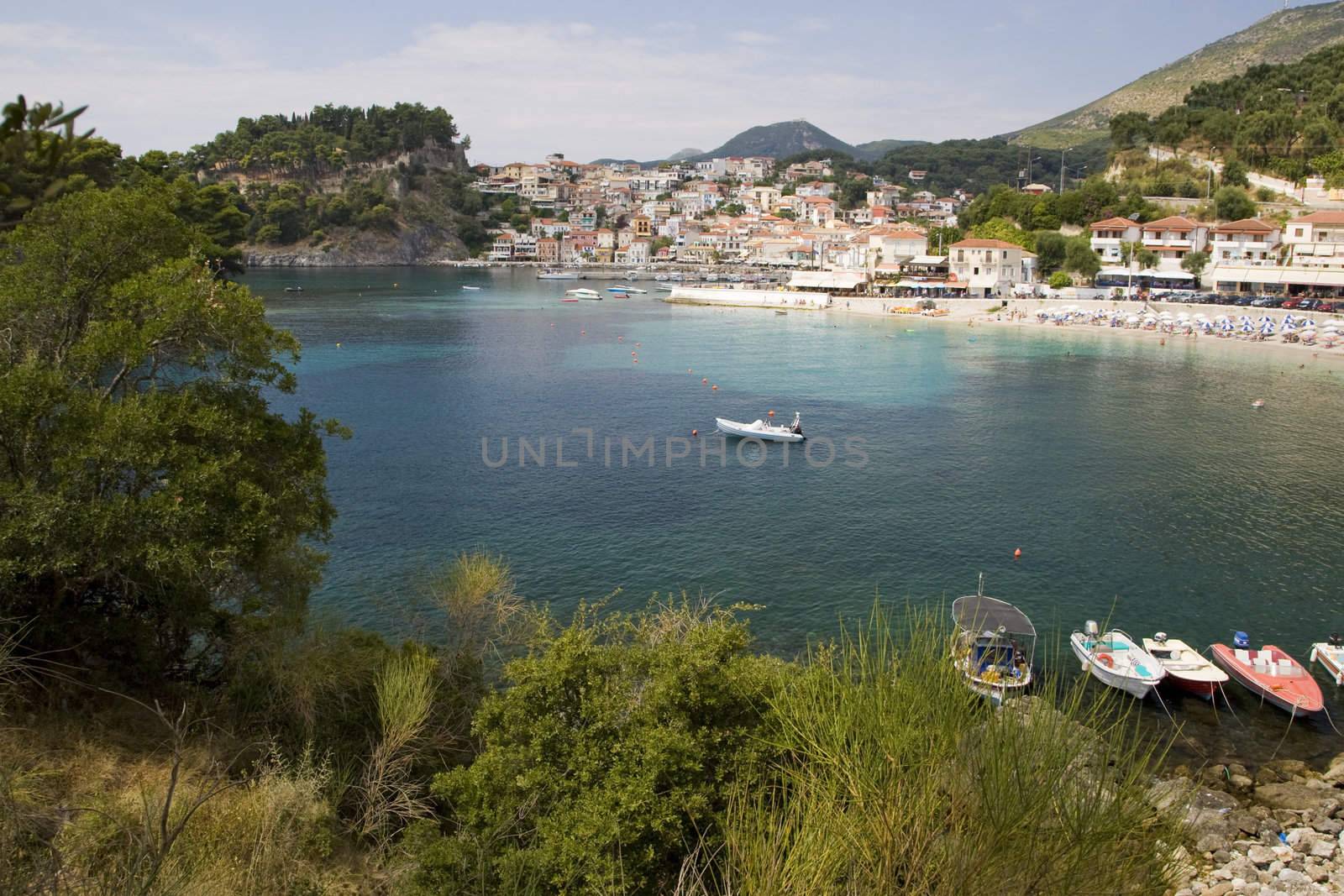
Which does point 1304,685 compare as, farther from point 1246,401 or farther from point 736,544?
point 1246,401

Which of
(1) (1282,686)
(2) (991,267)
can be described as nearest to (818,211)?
(2) (991,267)

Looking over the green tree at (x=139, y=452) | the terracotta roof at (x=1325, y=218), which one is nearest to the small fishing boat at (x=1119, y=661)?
the green tree at (x=139, y=452)

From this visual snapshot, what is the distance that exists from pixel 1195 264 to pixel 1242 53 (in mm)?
118465

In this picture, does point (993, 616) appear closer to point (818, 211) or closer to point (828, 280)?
point (828, 280)

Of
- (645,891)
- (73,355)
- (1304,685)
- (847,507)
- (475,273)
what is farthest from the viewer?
(475,273)

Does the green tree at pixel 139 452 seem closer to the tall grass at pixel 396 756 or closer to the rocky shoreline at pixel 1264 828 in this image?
the tall grass at pixel 396 756

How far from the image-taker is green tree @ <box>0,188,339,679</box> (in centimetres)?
769

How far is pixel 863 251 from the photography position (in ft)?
231

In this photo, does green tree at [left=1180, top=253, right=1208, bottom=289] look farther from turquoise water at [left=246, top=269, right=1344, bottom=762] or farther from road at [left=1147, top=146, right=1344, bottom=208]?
turquoise water at [left=246, top=269, right=1344, bottom=762]

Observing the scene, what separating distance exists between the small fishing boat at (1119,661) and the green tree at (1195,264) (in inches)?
1973

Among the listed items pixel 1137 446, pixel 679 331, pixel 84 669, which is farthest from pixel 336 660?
pixel 679 331

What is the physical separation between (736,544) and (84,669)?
37.3ft

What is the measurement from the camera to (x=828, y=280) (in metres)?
67.1

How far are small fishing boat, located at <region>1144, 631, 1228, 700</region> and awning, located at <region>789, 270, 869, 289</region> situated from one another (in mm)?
55790
